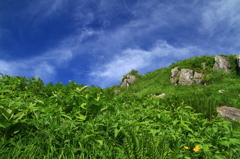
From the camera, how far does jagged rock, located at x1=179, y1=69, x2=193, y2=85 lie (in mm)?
16578

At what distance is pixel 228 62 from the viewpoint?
1797 centimetres

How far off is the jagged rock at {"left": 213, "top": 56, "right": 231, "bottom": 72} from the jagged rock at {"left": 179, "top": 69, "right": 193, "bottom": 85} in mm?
2837

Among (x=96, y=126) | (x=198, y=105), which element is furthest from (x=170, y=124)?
(x=198, y=105)

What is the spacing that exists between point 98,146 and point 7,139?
141cm

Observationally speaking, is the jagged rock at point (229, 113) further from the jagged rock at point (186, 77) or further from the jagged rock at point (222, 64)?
the jagged rock at point (222, 64)

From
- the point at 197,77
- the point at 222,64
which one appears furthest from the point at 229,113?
the point at 222,64

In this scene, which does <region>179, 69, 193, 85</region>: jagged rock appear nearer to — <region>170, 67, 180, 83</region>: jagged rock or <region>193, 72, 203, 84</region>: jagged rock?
<region>193, 72, 203, 84</region>: jagged rock

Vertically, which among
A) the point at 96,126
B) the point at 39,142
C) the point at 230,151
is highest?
the point at 96,126

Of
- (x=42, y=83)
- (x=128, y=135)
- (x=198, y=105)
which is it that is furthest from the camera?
(x=42, y=83)

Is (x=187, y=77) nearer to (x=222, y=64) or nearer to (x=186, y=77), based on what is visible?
(x=186, y=77)

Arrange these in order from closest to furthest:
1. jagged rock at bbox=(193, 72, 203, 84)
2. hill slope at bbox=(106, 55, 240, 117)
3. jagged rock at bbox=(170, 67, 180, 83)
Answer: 1. hill slope at bbox=(106, 55, 240, 117)
2. jagged rock at bbox=(193, 72, 203, 84)
3. jagged rock at bbox=(170, 67, 180, 83)

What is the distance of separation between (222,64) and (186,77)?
4.10 m

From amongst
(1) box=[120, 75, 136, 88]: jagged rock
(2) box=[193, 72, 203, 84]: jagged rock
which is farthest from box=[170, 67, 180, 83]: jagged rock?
(1) box=[120, 75, 136, 88]: jagged rock

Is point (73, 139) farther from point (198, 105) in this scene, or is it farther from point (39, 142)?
point (198, 105)
